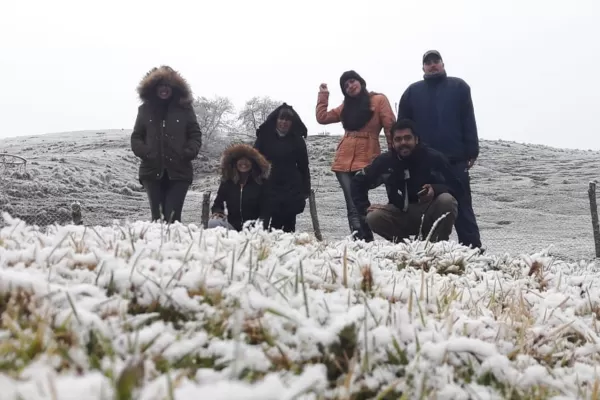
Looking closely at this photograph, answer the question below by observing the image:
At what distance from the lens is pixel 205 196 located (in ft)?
34.8

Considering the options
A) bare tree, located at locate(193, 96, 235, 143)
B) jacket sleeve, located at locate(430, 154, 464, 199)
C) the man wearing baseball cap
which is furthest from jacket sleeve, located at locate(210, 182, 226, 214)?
bare tree, located at locate(193, 96, 235, 143)

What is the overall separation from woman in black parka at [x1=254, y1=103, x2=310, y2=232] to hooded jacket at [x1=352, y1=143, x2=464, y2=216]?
3.62 ft

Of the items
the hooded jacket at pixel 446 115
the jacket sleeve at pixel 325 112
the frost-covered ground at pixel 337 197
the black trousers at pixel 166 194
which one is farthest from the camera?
the frost-covered ground at pixel 337 197

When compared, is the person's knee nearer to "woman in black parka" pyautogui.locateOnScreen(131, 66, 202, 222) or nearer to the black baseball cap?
the black baseball cap

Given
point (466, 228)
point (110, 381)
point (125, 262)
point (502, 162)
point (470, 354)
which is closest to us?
point (110, 381)

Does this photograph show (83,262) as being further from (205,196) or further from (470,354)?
(205,196)

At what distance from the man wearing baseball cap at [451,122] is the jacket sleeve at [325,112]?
885 mm

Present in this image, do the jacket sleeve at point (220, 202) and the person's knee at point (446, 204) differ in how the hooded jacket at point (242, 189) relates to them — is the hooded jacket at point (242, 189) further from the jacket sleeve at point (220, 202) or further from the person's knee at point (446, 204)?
the person's knee at point (446, 204)

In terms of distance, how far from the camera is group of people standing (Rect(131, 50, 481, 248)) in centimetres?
582

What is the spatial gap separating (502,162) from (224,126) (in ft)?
84.4

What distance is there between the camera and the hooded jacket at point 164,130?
5.92m

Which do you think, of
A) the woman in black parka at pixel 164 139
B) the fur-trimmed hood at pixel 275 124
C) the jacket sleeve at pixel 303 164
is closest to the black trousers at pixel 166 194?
the woman in black parka at pixel 164 139

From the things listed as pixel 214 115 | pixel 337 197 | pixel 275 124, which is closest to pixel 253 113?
pixel 214 115

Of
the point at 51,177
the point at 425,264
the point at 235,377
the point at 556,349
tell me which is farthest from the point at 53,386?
the point at 51,177
